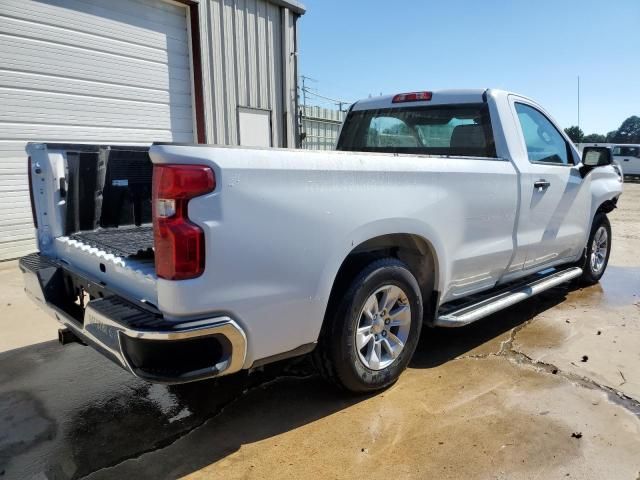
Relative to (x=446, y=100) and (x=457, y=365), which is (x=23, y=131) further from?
(x=457, y=365)

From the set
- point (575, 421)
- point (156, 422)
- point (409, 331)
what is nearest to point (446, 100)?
point (409, 331)

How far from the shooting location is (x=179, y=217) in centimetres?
208

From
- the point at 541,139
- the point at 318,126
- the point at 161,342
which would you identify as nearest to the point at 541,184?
the point at 541,139

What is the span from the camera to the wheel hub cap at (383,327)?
2.95m

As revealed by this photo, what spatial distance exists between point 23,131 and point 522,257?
6.27m

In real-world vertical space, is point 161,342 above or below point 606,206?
below

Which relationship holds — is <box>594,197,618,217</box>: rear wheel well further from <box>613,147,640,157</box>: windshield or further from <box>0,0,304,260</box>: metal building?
<box>613,147,640,157</box>: windshield

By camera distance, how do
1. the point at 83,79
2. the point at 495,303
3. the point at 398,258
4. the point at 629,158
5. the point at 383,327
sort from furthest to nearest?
1. the point at 629,158
2. the point at 83,79
3. the point at 495,303
4. the point at 398,258
5. the point at 383,327

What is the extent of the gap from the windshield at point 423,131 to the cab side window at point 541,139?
436 millimetres

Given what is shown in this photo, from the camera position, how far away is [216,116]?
28.1 feet

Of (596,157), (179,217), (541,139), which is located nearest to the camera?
(179,217)

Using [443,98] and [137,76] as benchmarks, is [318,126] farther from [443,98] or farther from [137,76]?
[443,98]

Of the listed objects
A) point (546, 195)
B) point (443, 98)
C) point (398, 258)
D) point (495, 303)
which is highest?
point (443, 98)

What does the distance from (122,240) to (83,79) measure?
4913mm
